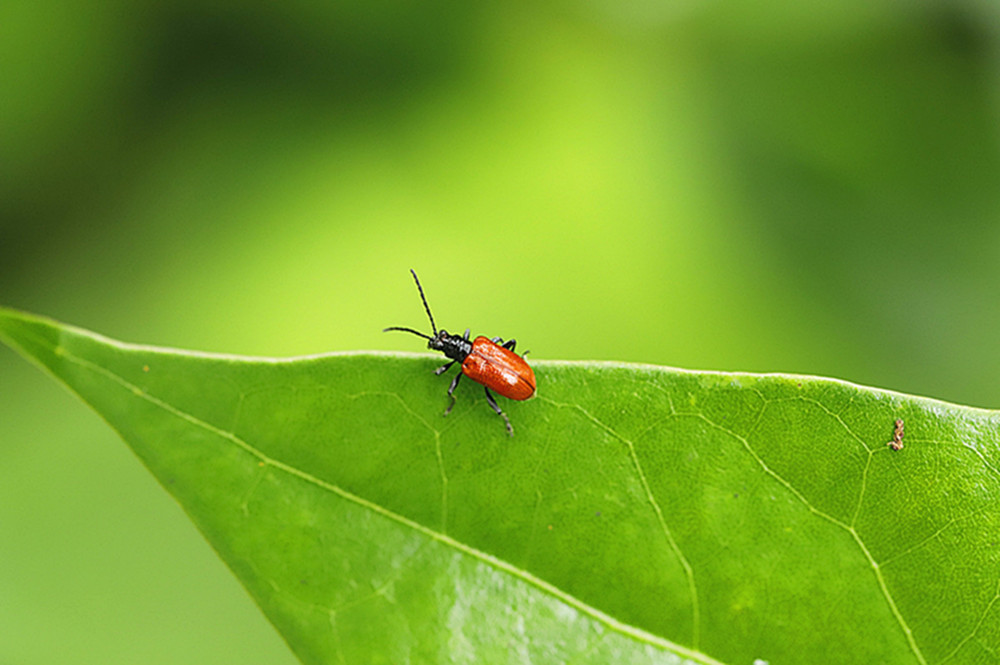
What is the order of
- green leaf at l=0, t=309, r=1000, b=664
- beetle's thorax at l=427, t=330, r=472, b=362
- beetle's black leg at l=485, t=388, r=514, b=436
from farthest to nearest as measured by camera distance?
beetle's thorax at l=427, t=330, r=472, b=362 < beetle's black leg at l=485, t=388, r=514, b=436 < green leaf at l=0, t=309, r=1000, b=664

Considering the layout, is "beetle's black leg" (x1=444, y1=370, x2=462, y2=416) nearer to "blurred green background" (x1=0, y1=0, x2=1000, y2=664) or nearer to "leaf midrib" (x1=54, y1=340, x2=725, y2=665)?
"leaf midrib" (x1=54, y1=340, x2=725, y2=665)

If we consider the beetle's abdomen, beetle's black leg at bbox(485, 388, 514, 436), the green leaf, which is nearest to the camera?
the green leaf

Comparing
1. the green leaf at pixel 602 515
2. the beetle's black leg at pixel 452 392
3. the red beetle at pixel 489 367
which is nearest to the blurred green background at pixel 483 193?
the red beetle at pixel 489 367

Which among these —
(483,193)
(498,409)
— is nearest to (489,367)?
(498,409)

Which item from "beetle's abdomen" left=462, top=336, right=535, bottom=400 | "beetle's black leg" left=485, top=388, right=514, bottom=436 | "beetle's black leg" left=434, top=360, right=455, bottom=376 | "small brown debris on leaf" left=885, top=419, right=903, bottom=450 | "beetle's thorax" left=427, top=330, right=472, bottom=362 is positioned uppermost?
"beetle's thorax" left=427, top=330, right=472, bottom=362

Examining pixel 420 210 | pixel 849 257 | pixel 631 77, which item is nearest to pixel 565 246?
pixel 420 210

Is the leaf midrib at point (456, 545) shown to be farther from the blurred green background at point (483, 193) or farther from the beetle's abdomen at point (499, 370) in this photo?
the blurred green background at point (483, 193)

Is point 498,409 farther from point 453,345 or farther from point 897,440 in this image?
point 897,440

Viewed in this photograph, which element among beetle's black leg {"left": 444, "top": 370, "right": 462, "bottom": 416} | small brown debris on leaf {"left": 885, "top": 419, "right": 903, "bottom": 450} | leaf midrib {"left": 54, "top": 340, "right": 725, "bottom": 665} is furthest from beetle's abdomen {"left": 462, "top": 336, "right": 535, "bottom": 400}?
small brown debris on leaf {"left": 885, "top": 419, "right": 903, "bottom": 450}
